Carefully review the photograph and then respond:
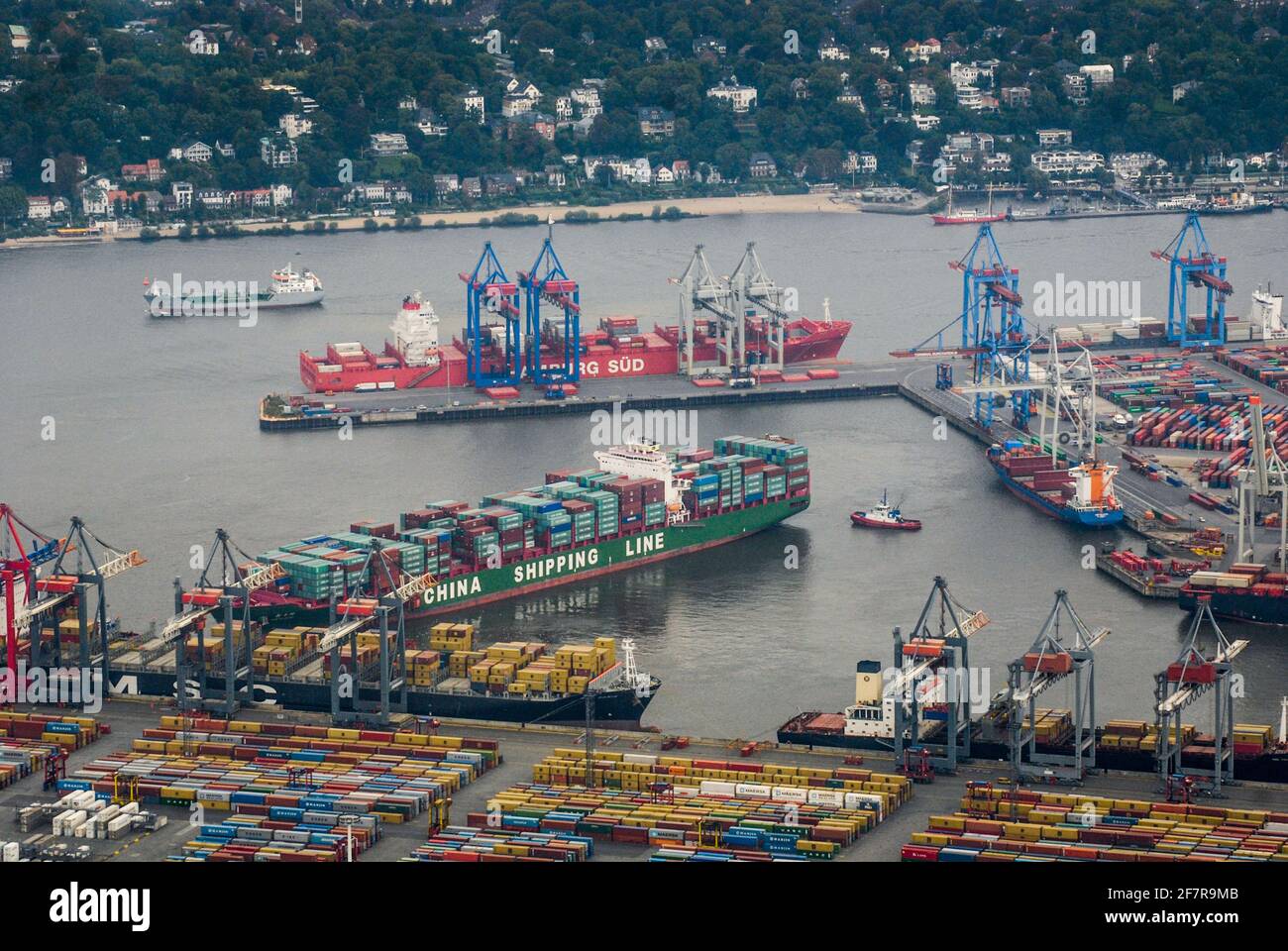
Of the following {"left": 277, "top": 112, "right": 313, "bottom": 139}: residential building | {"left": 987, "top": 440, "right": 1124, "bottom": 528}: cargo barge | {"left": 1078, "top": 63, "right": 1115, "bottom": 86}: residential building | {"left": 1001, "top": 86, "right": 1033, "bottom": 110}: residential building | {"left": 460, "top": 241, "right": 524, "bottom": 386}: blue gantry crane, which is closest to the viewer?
{"left": 987, "top": 440, "right": 1124, "bottom": 528}: cargo barge

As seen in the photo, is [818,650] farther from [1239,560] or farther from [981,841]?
[981,841]

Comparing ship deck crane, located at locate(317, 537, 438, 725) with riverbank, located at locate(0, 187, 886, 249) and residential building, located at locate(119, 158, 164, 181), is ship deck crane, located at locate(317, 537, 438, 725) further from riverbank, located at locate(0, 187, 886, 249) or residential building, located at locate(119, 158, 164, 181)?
residential building, located at locate(119, 158, 164, 181)

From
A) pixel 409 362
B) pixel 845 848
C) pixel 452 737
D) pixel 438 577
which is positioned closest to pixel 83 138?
pixel 409 362

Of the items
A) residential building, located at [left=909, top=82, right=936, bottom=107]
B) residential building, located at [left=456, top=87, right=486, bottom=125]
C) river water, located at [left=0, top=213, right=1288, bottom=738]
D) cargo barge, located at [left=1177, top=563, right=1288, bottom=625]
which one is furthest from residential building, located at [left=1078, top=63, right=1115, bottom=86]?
cargo barge, located at [left=1177, top=563, right=1288, bottom=625]

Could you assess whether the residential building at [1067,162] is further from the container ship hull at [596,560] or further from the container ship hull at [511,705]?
the container ship hull at [511,705]

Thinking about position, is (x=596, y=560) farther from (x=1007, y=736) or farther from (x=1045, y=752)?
(x=1045, y=752)

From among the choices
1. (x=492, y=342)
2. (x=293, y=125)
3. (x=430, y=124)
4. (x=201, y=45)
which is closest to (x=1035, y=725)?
(x=492, y=342)
